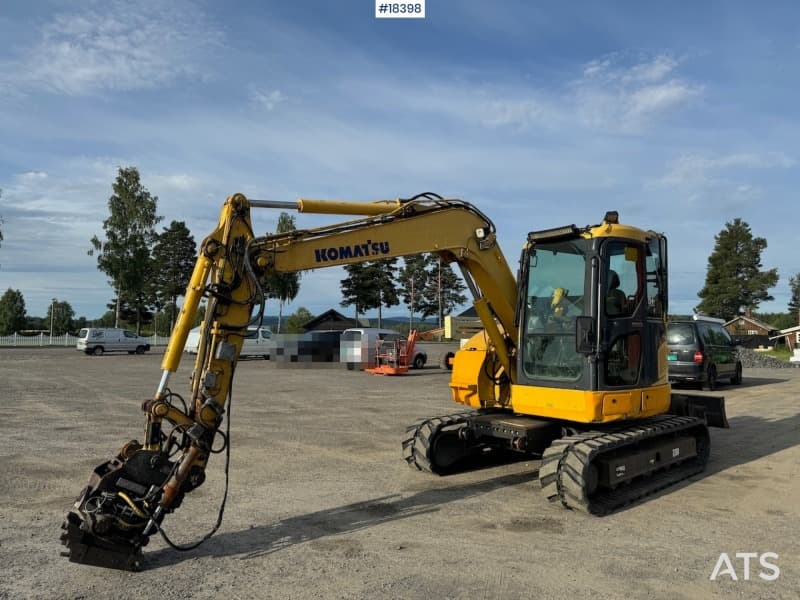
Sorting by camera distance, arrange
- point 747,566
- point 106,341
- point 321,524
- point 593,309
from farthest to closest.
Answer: point 106,341 → point 593,309 → point 321,524 → point 747,566

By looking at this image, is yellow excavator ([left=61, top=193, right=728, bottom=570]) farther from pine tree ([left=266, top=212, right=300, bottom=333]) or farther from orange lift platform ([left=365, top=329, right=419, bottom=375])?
pine tree ([left=266, top=212, right=300, bottom=333])

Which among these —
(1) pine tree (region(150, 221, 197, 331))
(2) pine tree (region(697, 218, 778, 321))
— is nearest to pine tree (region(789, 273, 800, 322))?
(2) pine tree (region(697, 218, 778, 321))

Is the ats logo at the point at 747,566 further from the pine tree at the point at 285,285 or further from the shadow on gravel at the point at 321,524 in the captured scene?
the pine tree at the point at 285,285

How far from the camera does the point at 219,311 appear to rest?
5.76 metres

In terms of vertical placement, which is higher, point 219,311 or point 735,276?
point 735,276

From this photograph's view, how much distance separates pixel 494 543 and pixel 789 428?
913cm

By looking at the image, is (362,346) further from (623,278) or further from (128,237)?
(128,237)

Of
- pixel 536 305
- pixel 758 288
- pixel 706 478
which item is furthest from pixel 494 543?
pixel 758 288

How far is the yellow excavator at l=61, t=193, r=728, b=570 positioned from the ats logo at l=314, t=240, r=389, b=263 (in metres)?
0.01

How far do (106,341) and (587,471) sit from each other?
34937 millimetres

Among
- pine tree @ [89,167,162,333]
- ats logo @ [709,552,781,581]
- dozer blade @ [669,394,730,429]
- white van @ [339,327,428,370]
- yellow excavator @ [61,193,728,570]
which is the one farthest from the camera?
pine tree @ [89,167,162,333]

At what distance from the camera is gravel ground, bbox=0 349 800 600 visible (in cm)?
475

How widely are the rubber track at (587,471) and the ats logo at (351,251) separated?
2850mm

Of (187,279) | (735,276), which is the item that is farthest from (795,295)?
(187,279)
